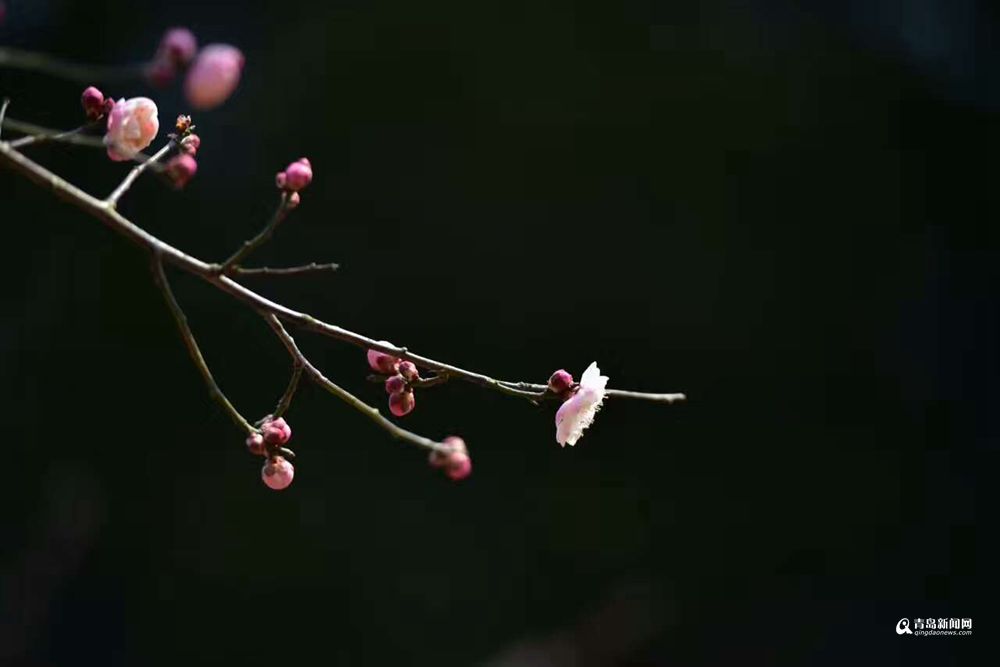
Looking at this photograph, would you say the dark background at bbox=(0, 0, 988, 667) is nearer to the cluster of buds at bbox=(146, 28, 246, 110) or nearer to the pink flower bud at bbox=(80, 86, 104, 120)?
the pink flower bud at bbox=(80, 86, 104, 120)

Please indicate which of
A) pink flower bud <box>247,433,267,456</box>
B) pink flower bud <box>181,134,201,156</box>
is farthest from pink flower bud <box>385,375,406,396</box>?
pink flower bud <box>181,134,201,156</box>

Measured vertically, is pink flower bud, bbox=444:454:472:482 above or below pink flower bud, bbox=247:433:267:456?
below

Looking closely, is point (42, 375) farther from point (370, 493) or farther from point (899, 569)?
point (899, 569)

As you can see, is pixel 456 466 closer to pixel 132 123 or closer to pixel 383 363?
pixel 383 363

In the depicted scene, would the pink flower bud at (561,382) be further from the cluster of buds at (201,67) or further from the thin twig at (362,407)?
the cluster of buds at (201,67)

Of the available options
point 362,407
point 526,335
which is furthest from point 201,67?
point 526,335

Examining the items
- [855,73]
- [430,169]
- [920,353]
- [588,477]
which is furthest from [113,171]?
[920,353]

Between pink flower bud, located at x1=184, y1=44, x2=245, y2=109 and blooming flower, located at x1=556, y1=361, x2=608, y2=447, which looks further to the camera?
blooming flower, located at x1=556, y1=361, x2=608, y2=447

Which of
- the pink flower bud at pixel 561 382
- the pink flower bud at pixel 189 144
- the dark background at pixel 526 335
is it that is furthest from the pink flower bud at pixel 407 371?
the dark background at pixel 526 335
